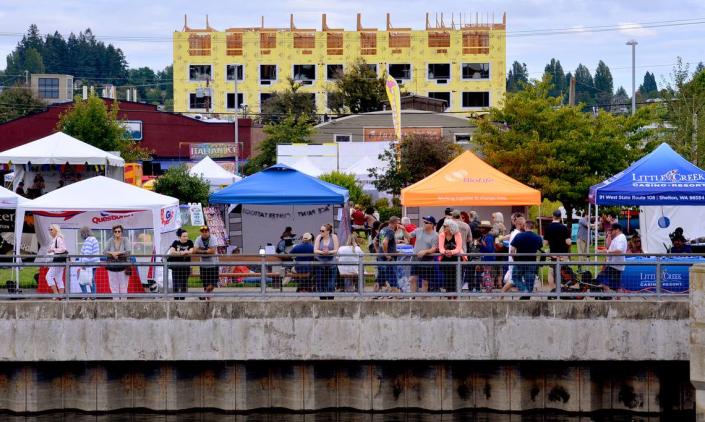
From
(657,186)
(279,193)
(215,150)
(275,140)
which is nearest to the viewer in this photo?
(657,186)

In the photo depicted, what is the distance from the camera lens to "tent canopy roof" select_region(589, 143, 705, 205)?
22.6m

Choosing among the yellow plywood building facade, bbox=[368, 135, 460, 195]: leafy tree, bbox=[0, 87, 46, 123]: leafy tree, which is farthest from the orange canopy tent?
bbox=[0, 87, 46, 123]: leafy tree

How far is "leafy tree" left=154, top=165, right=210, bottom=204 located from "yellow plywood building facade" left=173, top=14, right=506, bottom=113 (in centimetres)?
4622

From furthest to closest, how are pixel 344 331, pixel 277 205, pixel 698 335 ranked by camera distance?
pixel 277 205
pixel 344 331
pixel 698 335

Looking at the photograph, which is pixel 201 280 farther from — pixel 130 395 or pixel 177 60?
pixel 177 60

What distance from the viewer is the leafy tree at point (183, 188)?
151 ft

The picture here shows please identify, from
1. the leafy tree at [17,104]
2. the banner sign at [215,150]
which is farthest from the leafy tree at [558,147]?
the leafy tree at [17,104]

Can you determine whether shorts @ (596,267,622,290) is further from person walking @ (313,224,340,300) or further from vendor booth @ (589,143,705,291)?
person walking @ (313,224,340,300)

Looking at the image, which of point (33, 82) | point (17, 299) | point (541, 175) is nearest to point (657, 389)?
point (17, 299)

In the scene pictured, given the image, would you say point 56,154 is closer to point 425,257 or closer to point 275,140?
point 425,257

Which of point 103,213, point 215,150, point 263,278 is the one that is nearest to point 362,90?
point 215,150

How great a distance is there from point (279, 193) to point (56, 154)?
7.15 m

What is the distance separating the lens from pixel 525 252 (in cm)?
2012

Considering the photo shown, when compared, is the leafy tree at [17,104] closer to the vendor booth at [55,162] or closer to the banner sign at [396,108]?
the banner sign at [396,108]
